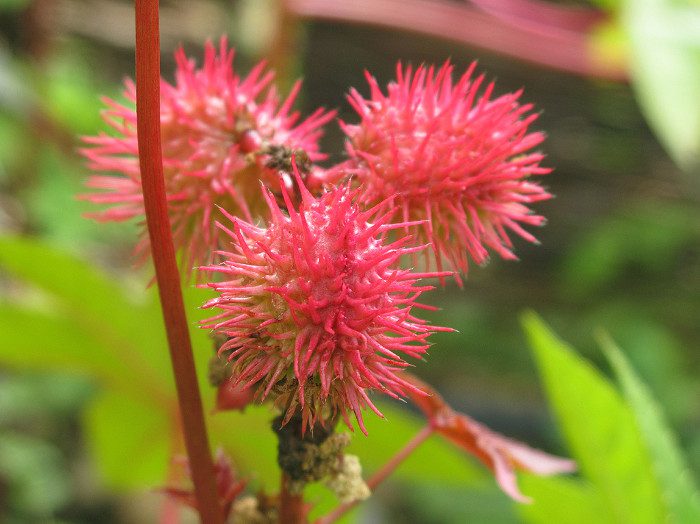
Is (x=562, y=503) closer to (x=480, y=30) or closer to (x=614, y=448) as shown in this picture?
(x=614, y=448)

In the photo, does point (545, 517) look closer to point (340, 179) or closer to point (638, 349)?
point (340, 179)

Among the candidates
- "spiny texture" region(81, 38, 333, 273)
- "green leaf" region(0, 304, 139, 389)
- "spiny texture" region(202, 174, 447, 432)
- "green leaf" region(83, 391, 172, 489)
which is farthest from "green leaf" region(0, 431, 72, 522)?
"spiny texture" region(202, 174, 447, 432)

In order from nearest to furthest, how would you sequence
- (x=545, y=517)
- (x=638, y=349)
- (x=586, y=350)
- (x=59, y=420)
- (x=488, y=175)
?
(x=488, y=175) → (x=545, y=517) → (x=59, y=420) → (x=638, y=349) → (x=586, y=350)

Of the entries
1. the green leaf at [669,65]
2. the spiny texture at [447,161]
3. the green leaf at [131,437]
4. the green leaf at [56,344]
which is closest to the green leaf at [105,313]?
the green leaf at [56,344]

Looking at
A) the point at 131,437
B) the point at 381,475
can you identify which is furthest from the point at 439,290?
the point at 381,475

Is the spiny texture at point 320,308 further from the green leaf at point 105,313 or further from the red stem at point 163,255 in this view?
the green leaf at point 105,313

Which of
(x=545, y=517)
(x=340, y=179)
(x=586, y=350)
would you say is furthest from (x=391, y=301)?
(x=586, y=350)

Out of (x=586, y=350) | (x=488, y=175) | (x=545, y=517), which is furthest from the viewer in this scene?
(x=586, y=350)

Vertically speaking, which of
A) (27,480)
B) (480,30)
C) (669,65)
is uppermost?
(480,30)
